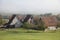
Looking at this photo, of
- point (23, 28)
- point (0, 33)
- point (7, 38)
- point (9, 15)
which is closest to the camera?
point (7, 38)

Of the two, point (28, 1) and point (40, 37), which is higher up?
point (28, 1)

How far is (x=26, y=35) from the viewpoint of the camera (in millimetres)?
2045

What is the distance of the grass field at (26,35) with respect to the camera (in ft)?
6.35

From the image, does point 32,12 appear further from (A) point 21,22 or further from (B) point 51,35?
(B) point 51,35

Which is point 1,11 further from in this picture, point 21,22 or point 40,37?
point 40,37

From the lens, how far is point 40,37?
1.97 m

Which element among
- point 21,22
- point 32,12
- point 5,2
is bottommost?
point 21,22

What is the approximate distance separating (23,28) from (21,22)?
17 centimetres

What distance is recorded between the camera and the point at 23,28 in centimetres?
242

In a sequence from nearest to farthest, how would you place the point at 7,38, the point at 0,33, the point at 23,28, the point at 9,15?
the point at 7,38, the point at 0,33, the point at 23,28, the point at 9,15

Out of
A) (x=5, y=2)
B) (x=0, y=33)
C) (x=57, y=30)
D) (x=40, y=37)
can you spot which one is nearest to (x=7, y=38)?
(x=0, y=33)

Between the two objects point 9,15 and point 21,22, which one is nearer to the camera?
point 21,22

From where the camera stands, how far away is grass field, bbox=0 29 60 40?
194 cm

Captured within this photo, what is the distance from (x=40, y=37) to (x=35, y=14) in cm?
85
